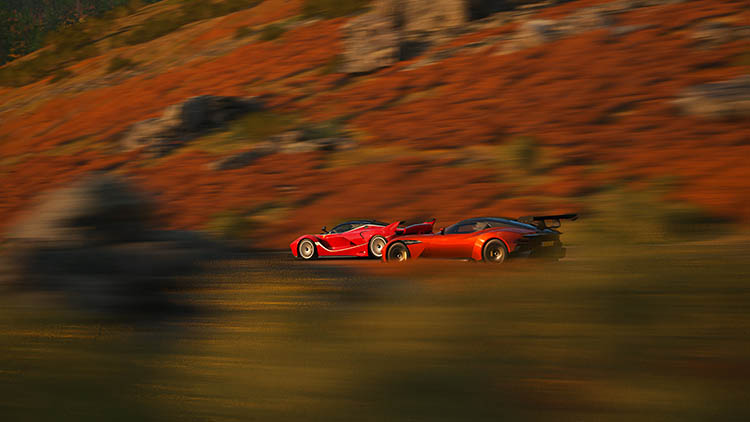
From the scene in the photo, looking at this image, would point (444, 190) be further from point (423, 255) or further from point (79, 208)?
point (79, 208)

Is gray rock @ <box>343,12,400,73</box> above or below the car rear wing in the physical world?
above

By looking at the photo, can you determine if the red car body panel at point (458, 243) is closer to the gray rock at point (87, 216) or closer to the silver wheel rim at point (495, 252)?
the silver wheel rim at point (495, 252)

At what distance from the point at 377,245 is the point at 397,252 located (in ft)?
4.89

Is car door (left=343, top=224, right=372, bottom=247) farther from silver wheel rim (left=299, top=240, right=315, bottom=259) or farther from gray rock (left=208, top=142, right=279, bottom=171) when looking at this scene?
gray rock (left=208, top=142, right=279, bottom=171)

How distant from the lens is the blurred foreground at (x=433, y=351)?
349cm

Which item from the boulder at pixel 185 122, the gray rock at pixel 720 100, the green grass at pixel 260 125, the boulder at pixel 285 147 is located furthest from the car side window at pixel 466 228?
the boulder at pixel 185 122

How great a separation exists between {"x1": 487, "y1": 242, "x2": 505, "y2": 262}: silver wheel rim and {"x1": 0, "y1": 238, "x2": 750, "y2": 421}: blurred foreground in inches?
222

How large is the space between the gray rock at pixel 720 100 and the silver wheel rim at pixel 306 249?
1098 cm

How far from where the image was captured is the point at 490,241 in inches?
456

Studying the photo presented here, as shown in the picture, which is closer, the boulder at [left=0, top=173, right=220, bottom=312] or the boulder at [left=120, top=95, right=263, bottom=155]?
the boulder at [left=0, top=173, right=220, bottom=312]

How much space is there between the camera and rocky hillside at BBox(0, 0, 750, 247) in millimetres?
16453

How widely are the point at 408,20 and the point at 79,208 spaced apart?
26.7 metres

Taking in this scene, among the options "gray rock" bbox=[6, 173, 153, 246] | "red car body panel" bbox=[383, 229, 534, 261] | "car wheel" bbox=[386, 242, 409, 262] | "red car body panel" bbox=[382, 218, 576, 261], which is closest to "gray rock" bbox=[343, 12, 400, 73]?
"car wheel" bbox=[386, 242, 409, 262]

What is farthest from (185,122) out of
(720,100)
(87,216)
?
(87,216)
